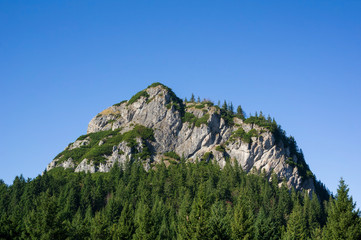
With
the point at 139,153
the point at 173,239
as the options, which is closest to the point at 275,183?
the point at 139,153

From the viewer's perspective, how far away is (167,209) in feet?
370

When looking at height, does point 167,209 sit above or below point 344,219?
above

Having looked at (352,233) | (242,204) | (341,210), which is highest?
(242,204)

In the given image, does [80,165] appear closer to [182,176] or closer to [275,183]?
[182,176]

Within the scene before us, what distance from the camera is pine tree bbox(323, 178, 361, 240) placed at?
49719 mm

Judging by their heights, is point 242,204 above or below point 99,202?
below

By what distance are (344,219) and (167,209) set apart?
227 feet

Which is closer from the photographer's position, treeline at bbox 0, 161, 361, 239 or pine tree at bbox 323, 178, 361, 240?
pine tree at bbox 323, 178, 361, 240

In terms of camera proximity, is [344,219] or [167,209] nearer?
[344,219]

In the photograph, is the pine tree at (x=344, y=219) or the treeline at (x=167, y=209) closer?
the pine tree at (x=344, y=219)

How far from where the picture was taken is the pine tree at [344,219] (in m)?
49.7

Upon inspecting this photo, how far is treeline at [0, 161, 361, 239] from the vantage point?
6062 cm

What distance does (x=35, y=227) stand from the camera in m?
61.1

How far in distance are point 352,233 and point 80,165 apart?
16074cm
